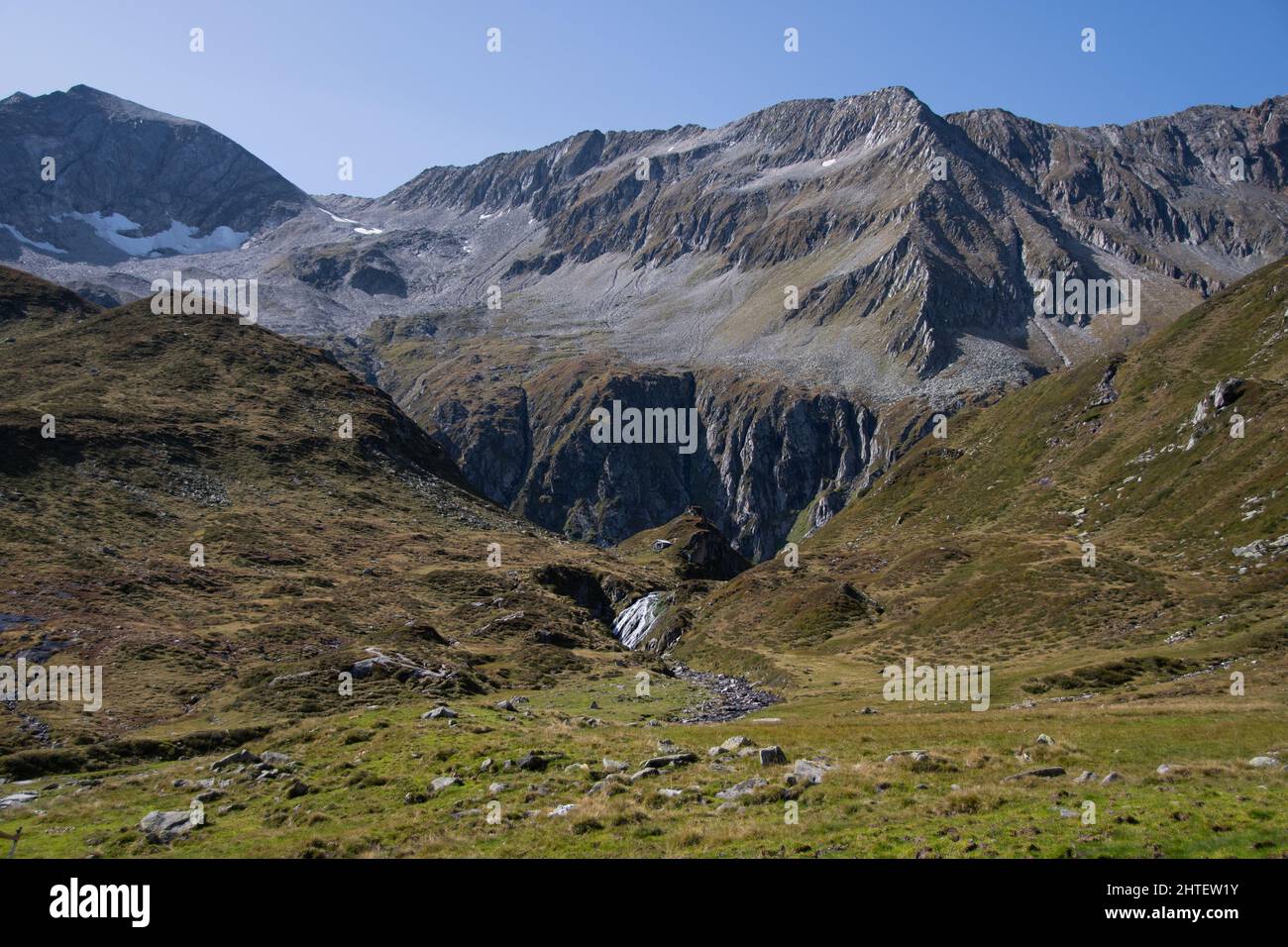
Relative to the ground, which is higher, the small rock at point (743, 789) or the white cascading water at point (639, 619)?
the small rock at point (743, 789)

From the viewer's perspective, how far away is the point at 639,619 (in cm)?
12219

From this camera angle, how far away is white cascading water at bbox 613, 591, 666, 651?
386 ft

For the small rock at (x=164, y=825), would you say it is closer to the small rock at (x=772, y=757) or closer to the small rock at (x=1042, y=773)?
the small rock at (x=772, y=757)

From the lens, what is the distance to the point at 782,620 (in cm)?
10431

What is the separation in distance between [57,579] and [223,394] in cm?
8559

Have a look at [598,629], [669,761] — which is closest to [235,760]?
[669,761]

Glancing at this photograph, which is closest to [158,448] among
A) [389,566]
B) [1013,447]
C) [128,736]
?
[389,566]

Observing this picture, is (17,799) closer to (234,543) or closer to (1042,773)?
(1042,773)

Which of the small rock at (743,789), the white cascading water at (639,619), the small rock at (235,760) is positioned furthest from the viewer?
the white cascading water at (639,619)

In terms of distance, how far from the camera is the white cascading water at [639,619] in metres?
118

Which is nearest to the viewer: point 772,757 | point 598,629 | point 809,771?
point 809,771

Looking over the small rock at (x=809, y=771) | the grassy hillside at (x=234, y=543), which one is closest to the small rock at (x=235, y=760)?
the grassy hillside at (x=234, y=543)

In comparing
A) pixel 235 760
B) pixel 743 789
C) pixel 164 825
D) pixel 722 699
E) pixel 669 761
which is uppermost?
pixel 743 789
